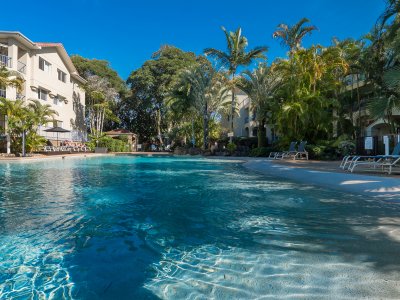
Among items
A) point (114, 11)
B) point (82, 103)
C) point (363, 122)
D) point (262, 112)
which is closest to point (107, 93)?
point (82, 103)

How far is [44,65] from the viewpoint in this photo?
28.7m

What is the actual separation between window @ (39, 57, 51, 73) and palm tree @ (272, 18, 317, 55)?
20.8 metres

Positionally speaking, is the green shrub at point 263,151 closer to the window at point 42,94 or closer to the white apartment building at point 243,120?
the white apartment building at point 243,120

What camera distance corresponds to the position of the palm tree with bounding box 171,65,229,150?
98.1 feet

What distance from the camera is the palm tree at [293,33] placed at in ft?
81.5

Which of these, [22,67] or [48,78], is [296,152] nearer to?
[22,67]

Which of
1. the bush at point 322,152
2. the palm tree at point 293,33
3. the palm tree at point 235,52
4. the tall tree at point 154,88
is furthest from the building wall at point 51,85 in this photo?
the bush at point 322,152

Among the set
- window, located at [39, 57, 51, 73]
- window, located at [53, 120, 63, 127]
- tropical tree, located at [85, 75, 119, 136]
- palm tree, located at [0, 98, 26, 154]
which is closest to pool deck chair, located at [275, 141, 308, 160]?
palm tree, located at [0, 98, 26, 154]

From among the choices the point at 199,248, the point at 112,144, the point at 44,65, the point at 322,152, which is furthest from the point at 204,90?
the point at 199,248

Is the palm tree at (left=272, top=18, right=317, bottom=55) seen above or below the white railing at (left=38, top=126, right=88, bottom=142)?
above

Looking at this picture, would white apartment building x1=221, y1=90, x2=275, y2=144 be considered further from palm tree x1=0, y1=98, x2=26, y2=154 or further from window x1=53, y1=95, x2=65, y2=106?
palm tree x1=0, y1=98, x2=26, y2=154

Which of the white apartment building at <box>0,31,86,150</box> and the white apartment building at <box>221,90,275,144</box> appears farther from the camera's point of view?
the white apartment building at <box>221,90,275,144</box>

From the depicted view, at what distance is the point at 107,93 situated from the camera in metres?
38.5

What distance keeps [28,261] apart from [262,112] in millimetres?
22622
